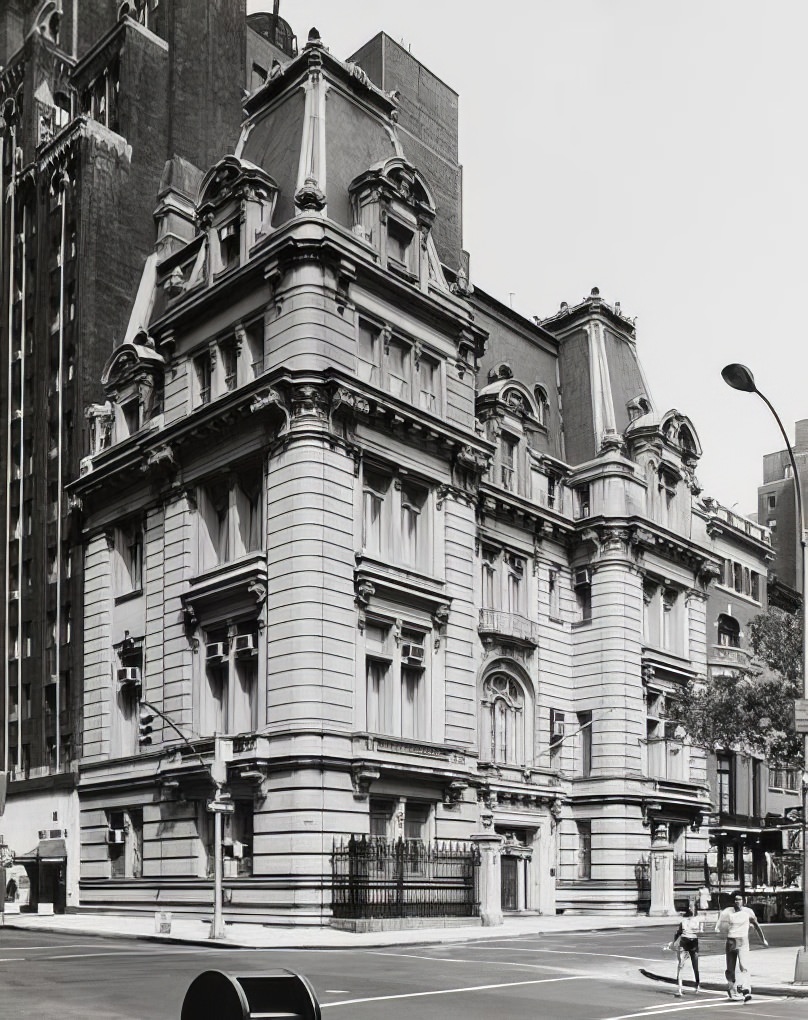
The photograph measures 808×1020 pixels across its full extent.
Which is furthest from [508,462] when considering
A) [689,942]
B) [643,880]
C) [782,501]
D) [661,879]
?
[782,501]

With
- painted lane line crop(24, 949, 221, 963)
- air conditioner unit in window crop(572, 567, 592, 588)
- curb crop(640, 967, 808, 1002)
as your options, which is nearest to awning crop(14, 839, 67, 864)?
painted lane line crop(24, 949, 221, 963)

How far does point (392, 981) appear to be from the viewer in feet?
76.4

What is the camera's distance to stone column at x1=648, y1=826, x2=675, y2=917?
51.6m

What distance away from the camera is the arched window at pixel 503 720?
5097cm

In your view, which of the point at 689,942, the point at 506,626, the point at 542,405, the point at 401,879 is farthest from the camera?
the point at 542,405

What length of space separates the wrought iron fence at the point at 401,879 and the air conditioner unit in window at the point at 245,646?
6.50 metres

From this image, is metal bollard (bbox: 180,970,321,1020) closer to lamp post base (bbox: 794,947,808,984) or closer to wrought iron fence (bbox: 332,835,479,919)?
lamp post base (bbox: 794,947,808,984)

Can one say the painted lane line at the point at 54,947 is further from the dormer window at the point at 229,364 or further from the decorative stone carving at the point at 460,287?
the decorative stone carving at the point at 460,287

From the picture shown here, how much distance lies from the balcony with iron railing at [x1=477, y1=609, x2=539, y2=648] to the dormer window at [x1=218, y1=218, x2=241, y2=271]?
15.9m

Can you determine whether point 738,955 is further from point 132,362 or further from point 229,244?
point 132,362

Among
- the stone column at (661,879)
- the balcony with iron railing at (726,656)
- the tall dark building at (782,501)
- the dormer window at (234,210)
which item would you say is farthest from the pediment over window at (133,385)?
the tall dark building at (782,501)

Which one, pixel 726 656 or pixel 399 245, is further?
pixel 726 656

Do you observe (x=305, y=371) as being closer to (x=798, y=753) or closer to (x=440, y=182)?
(x=798, y=753)

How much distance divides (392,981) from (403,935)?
13507mm
